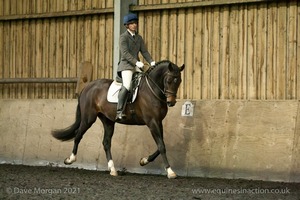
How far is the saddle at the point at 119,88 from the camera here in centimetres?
1075

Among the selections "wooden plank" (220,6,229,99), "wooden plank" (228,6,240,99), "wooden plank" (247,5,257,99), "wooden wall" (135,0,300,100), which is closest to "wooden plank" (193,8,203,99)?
"wooden wall" (135,0,300,100)

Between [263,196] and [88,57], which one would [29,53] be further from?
[263,196]

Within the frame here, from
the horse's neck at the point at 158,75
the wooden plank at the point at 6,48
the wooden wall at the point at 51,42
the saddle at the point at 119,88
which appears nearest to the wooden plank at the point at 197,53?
the saddle at the point at 119,88

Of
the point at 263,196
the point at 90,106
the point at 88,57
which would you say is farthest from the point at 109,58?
the point at 263,196

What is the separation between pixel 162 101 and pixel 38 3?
5371 millimetres

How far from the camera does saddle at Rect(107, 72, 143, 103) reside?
10.8 metres

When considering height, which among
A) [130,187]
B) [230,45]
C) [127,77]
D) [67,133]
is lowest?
[130,187]

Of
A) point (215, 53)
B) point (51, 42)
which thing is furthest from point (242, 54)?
point (51, 42)

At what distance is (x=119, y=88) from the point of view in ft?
36.1

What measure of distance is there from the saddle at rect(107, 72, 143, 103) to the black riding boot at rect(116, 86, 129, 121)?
3.7 inches

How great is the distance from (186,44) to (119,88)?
2088mm

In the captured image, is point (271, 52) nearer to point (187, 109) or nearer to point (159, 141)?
point (187, 109)

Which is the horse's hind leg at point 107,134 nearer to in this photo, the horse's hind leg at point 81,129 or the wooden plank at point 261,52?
the horse's hind leg at point 81,129

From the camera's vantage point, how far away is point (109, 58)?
44.5 ft
